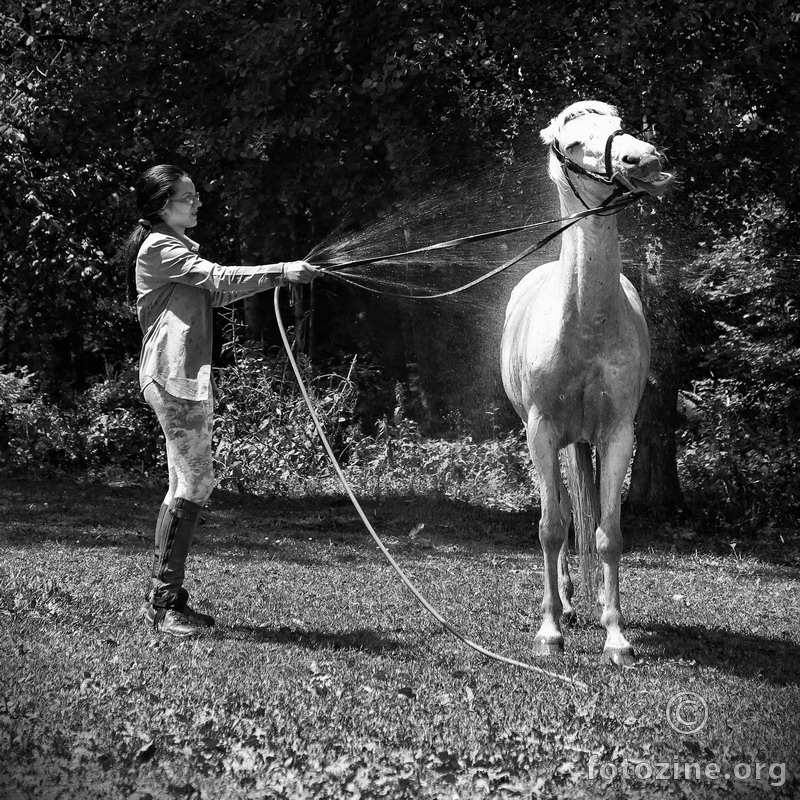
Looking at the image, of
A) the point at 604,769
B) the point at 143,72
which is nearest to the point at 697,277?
the point at 143,72

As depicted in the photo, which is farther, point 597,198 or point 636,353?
point 636,353

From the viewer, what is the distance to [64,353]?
20.0 m

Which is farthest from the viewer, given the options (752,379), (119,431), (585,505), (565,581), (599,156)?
(119,431)

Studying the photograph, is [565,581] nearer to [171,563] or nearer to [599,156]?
[171,563]

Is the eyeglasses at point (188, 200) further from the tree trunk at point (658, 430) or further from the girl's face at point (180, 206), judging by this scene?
the tree trunk at point (658, 430)

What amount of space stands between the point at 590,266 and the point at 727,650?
227cm

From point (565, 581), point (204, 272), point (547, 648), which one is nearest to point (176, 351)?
point (204, 272)

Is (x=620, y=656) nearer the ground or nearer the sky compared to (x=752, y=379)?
nearer the ground

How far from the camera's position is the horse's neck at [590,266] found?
16.8 feet

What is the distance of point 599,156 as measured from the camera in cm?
479

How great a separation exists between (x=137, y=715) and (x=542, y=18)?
8.12 m

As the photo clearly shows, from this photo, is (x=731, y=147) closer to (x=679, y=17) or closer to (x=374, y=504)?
(x=679, y=17)

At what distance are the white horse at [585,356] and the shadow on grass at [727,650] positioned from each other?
456 mm

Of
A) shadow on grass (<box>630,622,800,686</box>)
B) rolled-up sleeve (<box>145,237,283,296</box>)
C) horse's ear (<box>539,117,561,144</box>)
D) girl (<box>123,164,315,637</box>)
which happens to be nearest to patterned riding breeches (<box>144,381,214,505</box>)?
girl (<box>123,164,315,637</box>)
